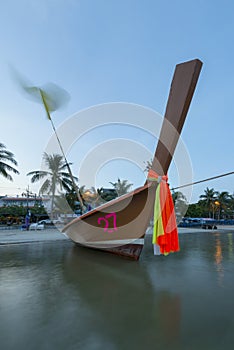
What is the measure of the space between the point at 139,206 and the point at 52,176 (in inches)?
655

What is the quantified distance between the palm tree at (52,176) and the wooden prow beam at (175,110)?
54.2ft

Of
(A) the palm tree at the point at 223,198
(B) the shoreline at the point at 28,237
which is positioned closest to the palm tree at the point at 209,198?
(A) the palm tree at the point at 223,198

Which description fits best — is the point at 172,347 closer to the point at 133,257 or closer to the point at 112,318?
the point at 112,318

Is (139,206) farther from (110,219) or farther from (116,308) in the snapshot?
(116,308)

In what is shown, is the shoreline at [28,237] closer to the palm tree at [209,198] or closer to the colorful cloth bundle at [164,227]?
the colorful cloth bundle at [164,227]

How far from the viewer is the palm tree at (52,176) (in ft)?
64.4

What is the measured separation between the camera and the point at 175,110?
4035 millimetres

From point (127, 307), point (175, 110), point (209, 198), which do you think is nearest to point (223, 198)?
point (209, 198)

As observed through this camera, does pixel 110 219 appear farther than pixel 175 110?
Yes

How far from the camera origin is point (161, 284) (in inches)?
139

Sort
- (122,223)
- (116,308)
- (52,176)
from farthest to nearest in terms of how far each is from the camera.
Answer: (52,176) < (122,223) < (116,308)

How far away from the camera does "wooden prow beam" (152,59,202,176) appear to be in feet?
12.3

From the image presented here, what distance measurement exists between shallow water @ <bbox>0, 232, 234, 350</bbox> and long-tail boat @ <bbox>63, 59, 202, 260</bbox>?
892mm

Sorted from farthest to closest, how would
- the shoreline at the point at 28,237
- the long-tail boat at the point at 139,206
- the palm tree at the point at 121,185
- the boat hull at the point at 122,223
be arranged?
1. the palm tree at the point at 121,185
2. the shoreline at the point at 28,237
3. the boat hull at the point at 122,223
4. the long-tail boat at the point at 139,206
